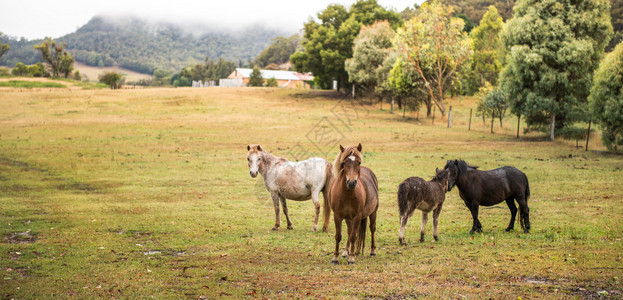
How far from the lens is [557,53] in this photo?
1304 inches

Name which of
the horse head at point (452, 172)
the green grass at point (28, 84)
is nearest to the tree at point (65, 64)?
the green grass at point (28, 84)

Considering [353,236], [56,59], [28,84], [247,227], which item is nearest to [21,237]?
[247,227]

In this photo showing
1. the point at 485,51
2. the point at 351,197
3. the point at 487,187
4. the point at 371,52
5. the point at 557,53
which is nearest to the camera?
the point at 351,197

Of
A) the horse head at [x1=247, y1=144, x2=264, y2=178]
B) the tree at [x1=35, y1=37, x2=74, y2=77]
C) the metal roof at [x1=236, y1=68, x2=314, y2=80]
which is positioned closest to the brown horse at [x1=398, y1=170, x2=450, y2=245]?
the horse head at [x1=247, y1=144, x2=264, y2=178]

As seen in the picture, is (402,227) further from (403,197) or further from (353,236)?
(353,236)

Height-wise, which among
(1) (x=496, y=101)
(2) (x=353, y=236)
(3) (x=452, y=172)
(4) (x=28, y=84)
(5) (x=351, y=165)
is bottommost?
(2) (x=353, y=236)

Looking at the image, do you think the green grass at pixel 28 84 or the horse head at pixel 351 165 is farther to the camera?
the green grass at pixel 28 84

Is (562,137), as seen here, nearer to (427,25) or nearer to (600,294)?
(427,25)

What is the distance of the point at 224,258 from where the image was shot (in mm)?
9523

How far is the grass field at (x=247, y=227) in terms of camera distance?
7.57m

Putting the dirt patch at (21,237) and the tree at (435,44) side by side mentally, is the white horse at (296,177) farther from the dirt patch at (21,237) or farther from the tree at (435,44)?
the tree at (435,44)

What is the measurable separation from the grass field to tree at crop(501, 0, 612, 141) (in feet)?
10.5

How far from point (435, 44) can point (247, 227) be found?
3901cm

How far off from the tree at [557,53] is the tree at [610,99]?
497 centimetres
